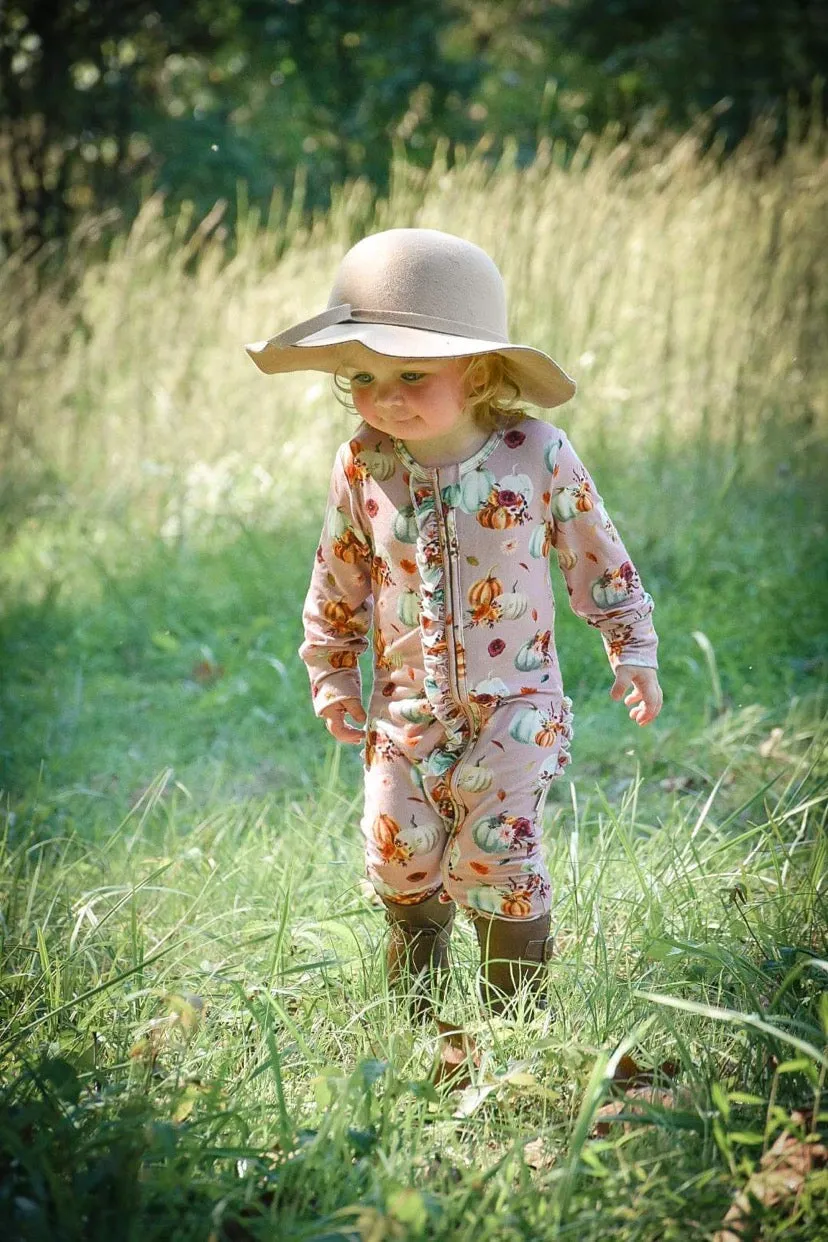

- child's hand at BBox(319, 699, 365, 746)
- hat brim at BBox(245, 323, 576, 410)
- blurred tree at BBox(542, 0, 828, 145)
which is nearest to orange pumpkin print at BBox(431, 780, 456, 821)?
child's hand at BBox(319, 699, 365, 746)

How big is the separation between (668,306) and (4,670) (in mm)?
3080

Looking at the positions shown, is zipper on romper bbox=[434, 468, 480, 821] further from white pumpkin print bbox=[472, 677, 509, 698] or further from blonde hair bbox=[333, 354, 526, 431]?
blonde hair bbox=[333, 354, 526, 431]

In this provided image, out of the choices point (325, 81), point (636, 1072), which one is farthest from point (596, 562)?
point (325, 81)

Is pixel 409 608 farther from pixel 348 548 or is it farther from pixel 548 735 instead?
pixel 548 735

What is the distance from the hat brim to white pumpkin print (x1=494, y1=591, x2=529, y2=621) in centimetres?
36

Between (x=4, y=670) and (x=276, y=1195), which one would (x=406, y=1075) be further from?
(x=4, y=670)

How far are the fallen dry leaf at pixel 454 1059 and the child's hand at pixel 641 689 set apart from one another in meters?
0.62

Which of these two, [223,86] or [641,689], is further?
[223,86]

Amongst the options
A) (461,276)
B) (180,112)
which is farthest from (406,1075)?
(180,112)

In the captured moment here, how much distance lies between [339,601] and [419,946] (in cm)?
63

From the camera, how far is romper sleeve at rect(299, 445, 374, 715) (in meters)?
2.24

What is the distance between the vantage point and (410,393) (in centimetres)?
203

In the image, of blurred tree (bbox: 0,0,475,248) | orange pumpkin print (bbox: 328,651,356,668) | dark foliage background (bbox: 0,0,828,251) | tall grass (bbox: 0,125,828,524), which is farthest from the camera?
dark foliage background (bbox: 0,0,828,251)

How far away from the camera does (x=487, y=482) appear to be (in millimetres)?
2109
